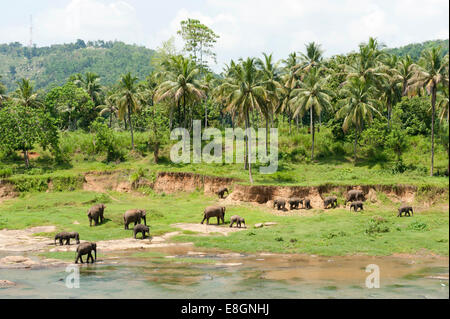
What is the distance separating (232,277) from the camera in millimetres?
23719

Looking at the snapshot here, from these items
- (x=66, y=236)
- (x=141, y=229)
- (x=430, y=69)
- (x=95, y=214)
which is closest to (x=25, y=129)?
(x=95, y=214)

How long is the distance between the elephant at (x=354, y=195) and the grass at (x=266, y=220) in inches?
37.5

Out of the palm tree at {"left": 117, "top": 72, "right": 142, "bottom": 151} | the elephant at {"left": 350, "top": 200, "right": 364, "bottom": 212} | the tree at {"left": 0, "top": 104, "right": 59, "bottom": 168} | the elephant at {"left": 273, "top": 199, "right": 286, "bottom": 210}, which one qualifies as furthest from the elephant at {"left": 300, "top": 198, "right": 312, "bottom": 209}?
the tree at {"left": 0, "top": 104, "right": 59, "bottom": 168}

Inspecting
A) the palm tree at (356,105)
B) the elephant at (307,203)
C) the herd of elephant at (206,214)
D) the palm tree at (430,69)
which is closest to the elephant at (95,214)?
the herd of elephant at (206,214)

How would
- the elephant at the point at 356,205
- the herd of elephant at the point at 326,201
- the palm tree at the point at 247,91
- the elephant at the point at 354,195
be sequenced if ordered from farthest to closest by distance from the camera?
the palm tree at the point at 247,91, the elephant at the point at 354,195, the herd of elephant at the point at 326,201, the elephant at the point at 356,205

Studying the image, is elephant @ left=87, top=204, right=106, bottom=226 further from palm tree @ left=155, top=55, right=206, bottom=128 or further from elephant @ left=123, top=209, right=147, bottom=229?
palm tree @ left=155, top=55, right=206, bottom=128

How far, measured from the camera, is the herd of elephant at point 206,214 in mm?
27531

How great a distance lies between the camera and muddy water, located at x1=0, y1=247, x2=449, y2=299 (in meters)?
20.7

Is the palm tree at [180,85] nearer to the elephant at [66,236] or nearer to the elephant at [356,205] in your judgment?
the elephant at [356,205]

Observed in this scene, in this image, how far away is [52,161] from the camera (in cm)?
6053

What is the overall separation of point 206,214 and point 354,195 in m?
14.8

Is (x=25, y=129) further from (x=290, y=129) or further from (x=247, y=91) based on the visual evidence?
(x=290, y=129)

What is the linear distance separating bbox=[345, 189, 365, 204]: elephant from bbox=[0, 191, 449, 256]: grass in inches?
37.5
